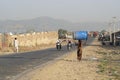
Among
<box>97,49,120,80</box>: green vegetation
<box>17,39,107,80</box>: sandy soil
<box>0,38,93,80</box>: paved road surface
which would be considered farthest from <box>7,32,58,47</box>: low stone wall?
<box>17,39,107,80</box>: sandy soil

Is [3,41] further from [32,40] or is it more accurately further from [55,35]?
[55,35]

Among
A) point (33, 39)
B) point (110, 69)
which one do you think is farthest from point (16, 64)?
point (33, 39)

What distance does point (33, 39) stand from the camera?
80.4 m

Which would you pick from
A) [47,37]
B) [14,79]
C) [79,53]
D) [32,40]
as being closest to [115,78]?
[14,79]

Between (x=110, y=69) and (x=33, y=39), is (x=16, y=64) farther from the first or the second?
(x=33, y=39)

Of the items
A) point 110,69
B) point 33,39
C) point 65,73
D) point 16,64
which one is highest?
point 33,39

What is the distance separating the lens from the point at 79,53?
32.3 meters

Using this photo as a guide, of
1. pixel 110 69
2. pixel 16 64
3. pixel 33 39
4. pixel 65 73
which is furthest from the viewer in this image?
pixel 33 39

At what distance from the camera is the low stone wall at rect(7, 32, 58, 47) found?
65.0 m

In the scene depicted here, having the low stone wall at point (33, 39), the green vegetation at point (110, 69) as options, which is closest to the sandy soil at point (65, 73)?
the green vegetation at point (110, 69)

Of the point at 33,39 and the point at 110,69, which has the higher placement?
the point at 33,39

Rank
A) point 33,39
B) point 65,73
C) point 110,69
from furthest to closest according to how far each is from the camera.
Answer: point 33,39
point 110,69
point 65,73

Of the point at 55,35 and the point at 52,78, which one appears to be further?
Answer: the point at 55,35

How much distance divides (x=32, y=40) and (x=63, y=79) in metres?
61.0
